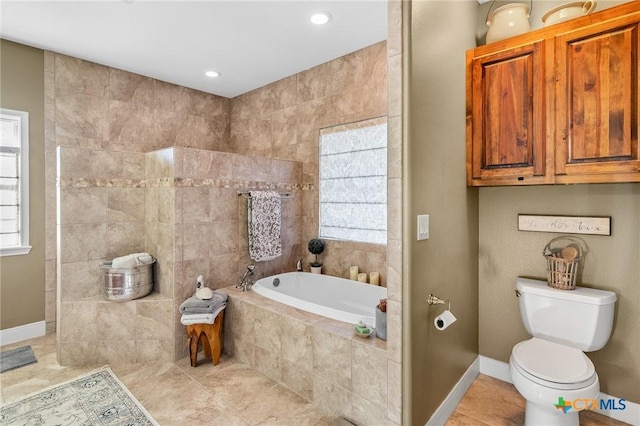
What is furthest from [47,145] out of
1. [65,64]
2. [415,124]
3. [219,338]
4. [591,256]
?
[591,256]

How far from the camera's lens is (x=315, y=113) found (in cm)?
347

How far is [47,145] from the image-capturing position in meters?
3.15

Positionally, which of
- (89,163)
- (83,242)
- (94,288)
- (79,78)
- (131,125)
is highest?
(79,78)

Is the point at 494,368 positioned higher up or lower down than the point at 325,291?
lower down

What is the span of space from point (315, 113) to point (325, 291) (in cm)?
188

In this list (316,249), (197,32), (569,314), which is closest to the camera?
(569,314)

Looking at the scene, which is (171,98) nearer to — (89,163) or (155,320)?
(89,163)

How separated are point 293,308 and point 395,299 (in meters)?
1.03

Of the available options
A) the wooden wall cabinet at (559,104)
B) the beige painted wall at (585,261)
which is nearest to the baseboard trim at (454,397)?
the beige painted wall at (585,261)

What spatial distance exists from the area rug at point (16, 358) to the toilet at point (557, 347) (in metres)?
3.62

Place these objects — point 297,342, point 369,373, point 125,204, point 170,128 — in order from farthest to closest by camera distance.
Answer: point 170,128
point 125,204
point 297,342
point 369,373

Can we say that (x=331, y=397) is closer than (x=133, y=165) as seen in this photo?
Yes

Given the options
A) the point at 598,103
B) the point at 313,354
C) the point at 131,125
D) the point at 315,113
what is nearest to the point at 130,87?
the point at 131,125

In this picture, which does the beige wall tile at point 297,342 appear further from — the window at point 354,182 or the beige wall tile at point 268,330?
the window at point 354,182
